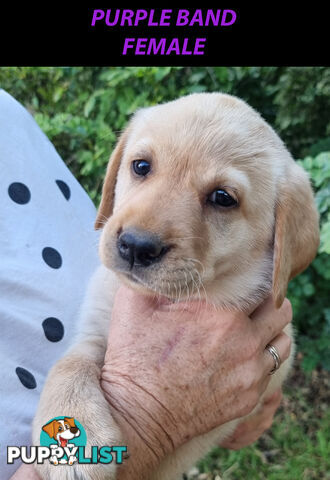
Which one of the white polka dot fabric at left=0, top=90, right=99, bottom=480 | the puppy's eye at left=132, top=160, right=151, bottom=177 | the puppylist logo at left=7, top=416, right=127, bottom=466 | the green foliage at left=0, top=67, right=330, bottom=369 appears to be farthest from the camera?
the green foliage at left=0, top=67, right=330, bottom=369

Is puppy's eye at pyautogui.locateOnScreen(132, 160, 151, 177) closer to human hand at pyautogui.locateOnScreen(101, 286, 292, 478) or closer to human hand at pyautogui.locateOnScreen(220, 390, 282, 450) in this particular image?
human hand at pyautogui.locateOnScreen(101, 286, 292, 478)

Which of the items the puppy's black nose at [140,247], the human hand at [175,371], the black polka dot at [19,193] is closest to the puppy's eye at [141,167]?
the puppy's black nose at [140,247]

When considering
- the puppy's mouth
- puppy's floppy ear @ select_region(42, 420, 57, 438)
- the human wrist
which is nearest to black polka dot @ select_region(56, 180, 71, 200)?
the puppy's mouth

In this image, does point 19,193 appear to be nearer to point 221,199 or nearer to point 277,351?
point 221,199

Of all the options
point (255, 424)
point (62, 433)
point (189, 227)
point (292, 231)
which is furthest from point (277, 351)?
point (62, 433)

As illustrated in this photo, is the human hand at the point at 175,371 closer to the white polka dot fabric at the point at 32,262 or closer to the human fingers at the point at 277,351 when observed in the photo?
the human fingers at the point at 277,351

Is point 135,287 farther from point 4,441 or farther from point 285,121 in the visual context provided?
point 285,121
